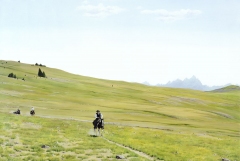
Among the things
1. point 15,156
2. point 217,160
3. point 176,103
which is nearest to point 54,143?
point 15,156

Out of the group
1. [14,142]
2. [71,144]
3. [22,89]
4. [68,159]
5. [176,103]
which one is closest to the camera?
[68,159]

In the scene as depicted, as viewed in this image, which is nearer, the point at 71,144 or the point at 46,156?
the point at 46,156

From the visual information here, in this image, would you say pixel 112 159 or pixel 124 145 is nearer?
pixel 112 159

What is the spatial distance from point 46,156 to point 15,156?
8.51 feet

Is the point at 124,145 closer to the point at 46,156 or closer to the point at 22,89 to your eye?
the point at 46,156

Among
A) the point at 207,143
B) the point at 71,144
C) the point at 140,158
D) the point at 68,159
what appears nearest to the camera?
the point at 68,159

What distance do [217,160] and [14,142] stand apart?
847 inches

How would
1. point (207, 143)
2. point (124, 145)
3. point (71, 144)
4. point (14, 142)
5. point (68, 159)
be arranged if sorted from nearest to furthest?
point (68, 159), point (14, 142), point (71, 144), point (124, 145), point (207, 143)

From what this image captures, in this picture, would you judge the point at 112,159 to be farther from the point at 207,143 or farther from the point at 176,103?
the point at 176,103

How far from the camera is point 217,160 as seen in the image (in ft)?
91.6

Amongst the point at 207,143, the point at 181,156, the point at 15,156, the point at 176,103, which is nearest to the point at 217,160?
the point at 181,156

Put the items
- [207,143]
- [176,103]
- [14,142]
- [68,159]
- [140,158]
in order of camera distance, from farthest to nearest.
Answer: [176,103] < [207,143] < [14,142] < [140,158] < [68,159]

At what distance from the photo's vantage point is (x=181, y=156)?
28062 mm

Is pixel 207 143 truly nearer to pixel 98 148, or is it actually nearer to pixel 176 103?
pixel 98 148
